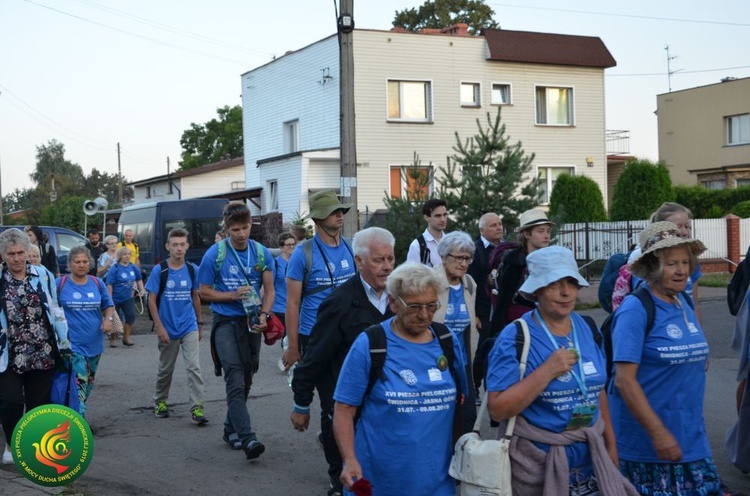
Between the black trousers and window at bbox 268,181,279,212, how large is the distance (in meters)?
27.4

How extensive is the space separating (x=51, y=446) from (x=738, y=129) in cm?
4479

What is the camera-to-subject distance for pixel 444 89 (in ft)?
107

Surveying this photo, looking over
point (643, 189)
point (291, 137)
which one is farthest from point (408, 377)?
point (291, 137)

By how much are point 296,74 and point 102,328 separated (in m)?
26.3

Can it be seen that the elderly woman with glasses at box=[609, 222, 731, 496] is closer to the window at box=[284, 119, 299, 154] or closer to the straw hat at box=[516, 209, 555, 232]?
the straw hat at box=[516, 209, 555, 232]

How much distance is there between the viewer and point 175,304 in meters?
9.61

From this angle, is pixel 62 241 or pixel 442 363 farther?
pixel 62 241

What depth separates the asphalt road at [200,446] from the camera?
6816 millimetres

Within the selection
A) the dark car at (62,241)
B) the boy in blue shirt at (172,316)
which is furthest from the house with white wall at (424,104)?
the boy in blue shirt at (172,316)

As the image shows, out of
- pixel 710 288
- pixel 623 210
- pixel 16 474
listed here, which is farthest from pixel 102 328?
pixel 623 210

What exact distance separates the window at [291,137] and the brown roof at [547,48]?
8.11m

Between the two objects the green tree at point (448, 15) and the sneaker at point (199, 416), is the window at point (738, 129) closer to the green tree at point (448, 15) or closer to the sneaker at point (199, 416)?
the green tree at point (448, 15)

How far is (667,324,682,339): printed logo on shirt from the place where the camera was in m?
4.59

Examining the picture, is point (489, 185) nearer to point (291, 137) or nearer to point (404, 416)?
point (404, 416)
